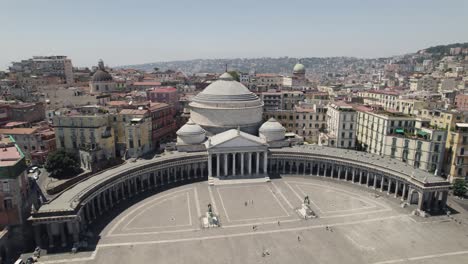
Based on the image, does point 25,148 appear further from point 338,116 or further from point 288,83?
point 288,83

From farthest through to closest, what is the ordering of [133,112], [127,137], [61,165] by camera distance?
[133,112] → [127,137] → [61,165]

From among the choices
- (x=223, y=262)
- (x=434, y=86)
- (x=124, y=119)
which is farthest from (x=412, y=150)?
(x=434, y=86)

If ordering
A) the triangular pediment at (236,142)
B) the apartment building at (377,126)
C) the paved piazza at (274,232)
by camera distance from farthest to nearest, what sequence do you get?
the apartment building at (377,126) < the triangular pediment at (236,142) < the paved piazza at (274,232)

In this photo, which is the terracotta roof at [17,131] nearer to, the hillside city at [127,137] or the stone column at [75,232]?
the hillside city at [127,137]

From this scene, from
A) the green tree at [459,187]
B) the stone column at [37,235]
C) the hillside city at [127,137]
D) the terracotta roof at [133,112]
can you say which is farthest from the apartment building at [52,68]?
the green tree at [459,187]

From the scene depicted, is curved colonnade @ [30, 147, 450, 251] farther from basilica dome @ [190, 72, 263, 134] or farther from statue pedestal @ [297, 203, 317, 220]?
statue pedestal @ [297, 203, 317, 220]

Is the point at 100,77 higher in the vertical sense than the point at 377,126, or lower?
higher

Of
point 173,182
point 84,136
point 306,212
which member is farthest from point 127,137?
point 306,212

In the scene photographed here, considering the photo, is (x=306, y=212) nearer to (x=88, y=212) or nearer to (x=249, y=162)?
(x=249, y=162)
